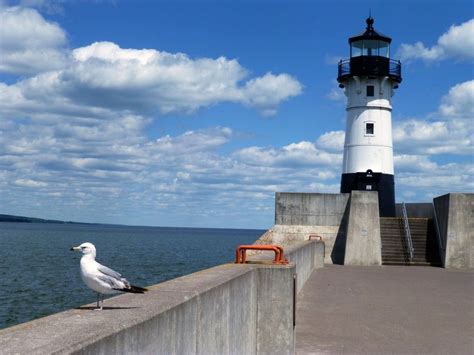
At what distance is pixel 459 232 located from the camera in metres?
21.5

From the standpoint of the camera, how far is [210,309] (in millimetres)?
6004

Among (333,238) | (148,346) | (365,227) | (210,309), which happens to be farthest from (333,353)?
(333,238)

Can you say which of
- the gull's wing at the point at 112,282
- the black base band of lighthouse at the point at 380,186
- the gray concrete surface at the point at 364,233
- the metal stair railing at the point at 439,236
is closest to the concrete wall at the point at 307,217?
the gray concrete surface at the point at 364,233

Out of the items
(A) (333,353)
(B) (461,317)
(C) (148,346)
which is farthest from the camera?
(B) (461,317)

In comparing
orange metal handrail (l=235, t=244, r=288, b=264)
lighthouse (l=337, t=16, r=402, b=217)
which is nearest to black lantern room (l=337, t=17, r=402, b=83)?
lighthouse (l=337, t=16, r=402, b=217)

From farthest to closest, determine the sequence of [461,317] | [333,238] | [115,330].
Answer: [333,238], [461,317], [115,330]

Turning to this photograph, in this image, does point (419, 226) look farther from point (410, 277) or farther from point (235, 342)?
point (235, 342)

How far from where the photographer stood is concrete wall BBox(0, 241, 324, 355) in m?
3.72

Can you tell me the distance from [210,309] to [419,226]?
65.9 ft

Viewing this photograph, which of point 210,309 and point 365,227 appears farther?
point 365,227

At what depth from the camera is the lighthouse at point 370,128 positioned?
95.3 feet

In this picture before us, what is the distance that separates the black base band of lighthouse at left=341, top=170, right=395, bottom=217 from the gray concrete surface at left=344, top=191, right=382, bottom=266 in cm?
613

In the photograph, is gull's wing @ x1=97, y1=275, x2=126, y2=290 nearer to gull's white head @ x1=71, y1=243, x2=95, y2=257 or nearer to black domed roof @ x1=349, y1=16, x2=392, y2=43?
gull's white head @ x1=71, y1=243, x2=95, y2=257

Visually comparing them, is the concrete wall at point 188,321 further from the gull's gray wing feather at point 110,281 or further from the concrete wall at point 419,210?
the concrete wall at point 419,210
